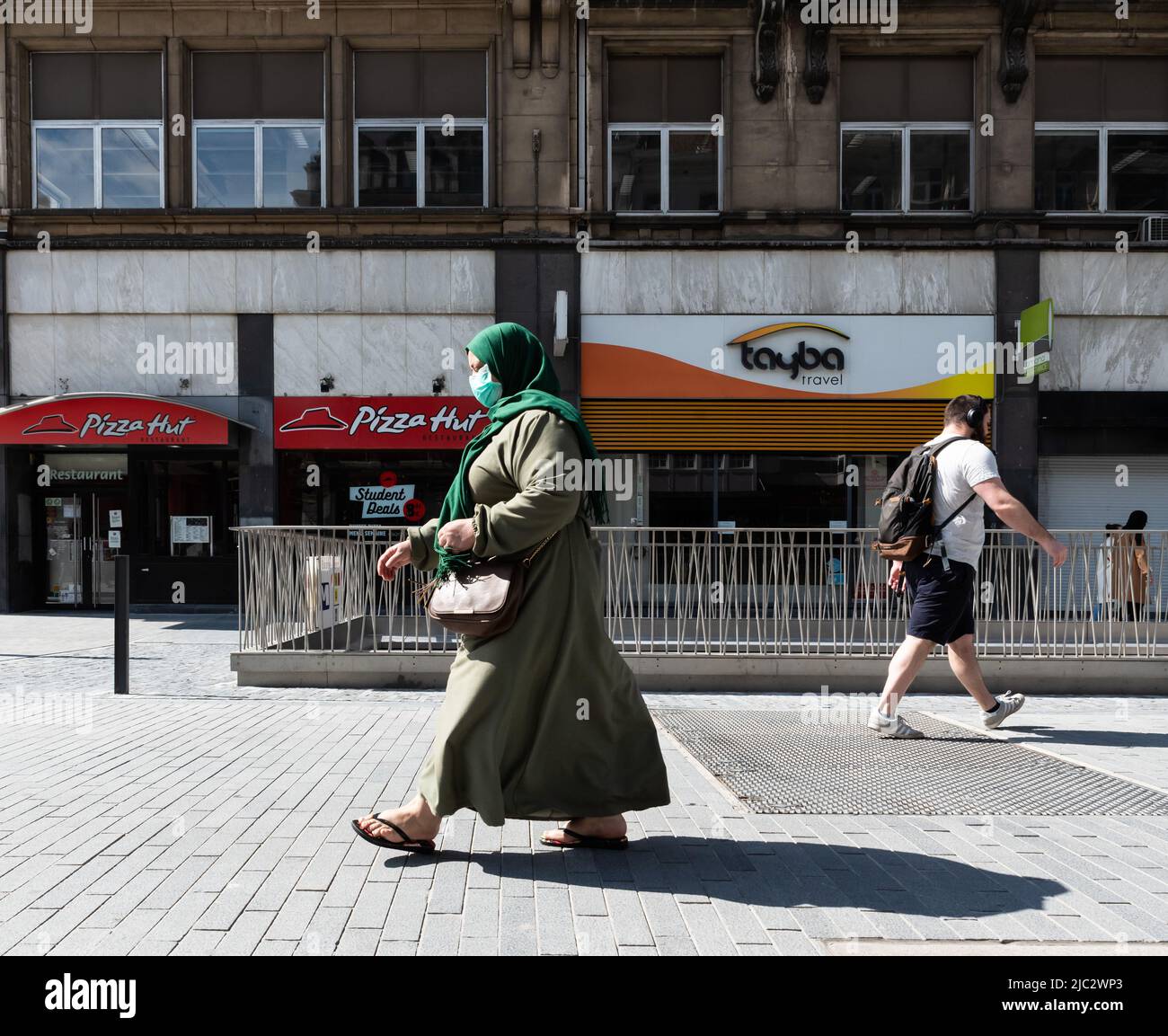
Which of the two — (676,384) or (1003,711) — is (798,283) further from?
(1003,711)

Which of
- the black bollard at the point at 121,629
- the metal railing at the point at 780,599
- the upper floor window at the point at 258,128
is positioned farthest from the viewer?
the upper floor window at the point at 258,128

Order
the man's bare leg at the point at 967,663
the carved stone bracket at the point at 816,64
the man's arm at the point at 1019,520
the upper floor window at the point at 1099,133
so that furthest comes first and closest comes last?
the upper floor window at the point at 1099,133
the carved stone bracket at the point at 816,64
the man's bare leg at the point at 967,663
the man's arm at the point at 1019,520

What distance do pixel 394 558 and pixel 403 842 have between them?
3.39ft

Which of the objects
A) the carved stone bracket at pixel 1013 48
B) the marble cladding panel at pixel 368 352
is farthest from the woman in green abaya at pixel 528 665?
the carved stone bracket at pixel 1013 48

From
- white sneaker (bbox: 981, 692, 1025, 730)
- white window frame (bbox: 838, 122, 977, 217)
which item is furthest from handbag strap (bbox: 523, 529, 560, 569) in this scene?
white window frame (bbox: 838, 122, 977, 217)

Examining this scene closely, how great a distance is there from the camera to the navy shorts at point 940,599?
218 inches

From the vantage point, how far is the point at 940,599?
18.2 feet

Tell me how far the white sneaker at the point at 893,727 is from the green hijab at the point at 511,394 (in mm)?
3117

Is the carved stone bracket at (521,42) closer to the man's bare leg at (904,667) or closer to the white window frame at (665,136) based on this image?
the white window frame at (665,136)

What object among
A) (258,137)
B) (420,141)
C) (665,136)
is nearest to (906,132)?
(665,136)

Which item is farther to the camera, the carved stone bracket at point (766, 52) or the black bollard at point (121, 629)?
the carved stone bracket at point (766, 52)
